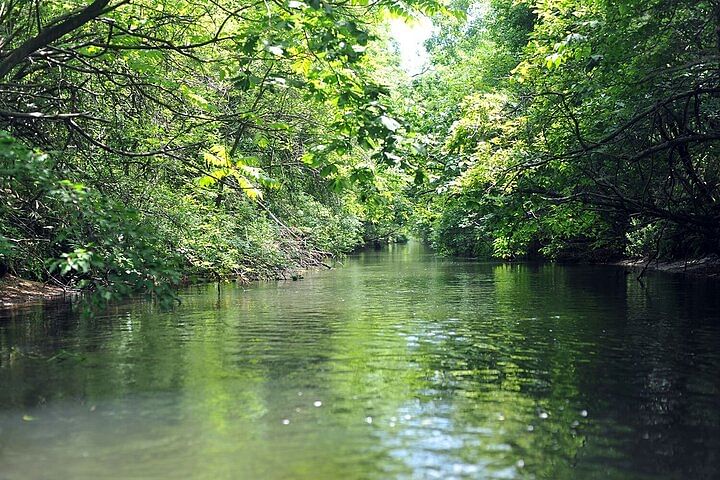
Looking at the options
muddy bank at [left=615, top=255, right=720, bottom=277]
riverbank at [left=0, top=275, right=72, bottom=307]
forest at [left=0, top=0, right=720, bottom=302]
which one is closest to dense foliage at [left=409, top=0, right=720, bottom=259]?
forest at [left=0, top=0, right=720, bottom=302]

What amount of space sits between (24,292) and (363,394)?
1346 cm

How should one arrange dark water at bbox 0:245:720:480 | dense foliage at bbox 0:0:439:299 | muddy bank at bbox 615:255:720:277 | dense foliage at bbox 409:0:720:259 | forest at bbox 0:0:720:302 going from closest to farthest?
dark water at bbox 0:245:720:480 → dense foliage at bbox 0:0:439:299 → forest at bbox 0:0:720:302 → dense foliage at bbox 409:0:720:259 → muddy bank at bbox 615:255:720:277

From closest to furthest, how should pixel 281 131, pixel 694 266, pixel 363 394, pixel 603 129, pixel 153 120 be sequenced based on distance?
pixel 363 394 → pixel 281 131 → pixel 153 120 → pixel 603 129 → pixel 694 266

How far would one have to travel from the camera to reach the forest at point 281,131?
29.8 feet

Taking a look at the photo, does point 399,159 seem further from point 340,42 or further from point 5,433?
point 5,433

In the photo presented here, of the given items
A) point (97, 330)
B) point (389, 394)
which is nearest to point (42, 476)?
point (389, 394)

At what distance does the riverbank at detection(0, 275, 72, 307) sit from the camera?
18062 millimetres


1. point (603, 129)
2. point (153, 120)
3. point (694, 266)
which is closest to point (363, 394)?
point (153, 120)

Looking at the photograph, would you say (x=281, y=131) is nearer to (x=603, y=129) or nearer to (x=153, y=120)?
(x=153, y=120)

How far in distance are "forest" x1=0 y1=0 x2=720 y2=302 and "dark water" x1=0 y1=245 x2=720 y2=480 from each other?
136 centimetres

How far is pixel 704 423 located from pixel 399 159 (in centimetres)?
401

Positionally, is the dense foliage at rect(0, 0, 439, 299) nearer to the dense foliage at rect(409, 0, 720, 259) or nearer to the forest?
the forest

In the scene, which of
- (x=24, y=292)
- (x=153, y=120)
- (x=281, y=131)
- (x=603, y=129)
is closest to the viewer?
(x=281, y=131)

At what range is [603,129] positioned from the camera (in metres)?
18.8
